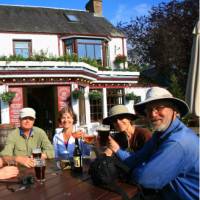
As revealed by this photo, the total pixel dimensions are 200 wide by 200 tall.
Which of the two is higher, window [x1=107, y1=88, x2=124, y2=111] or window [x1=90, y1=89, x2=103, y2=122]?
window [x1=107, y1=88, x2=124, y2=111]

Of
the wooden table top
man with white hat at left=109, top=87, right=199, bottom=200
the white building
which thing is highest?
the white building

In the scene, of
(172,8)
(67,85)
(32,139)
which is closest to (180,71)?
(172,8)

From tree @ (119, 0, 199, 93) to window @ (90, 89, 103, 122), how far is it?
6962 mm

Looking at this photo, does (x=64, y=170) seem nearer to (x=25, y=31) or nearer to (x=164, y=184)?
(x=164, y=184)

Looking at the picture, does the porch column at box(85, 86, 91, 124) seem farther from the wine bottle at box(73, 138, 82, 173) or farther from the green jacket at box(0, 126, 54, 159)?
the wine bottle at box(73, 138, 82, 173)

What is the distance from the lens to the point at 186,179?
2.64 meters

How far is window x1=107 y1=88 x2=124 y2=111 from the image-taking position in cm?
2406

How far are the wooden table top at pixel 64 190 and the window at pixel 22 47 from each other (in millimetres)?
18304

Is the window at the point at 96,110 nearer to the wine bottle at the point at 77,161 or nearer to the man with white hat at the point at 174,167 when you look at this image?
the wine bottle at the point at 77,161

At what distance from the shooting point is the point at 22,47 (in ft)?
70.8

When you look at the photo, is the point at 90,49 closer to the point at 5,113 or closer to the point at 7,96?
the point at 7,96

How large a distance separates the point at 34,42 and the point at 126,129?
58.3ft

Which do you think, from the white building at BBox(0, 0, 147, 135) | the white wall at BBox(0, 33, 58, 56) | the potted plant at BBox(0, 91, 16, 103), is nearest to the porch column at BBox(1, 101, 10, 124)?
the white building at BBox(0, 0, 147, 135)

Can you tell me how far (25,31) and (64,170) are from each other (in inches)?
719
